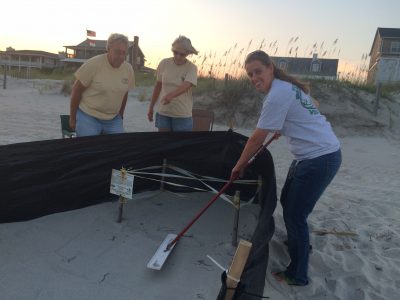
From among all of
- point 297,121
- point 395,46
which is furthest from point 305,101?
point 395,46

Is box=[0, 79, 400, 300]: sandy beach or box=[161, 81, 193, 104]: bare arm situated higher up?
box=[161, 81, 193, 104]: bare arm

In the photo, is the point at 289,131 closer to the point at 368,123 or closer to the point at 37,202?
the point at 37,202

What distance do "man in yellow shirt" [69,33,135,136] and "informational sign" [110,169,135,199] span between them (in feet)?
1.81

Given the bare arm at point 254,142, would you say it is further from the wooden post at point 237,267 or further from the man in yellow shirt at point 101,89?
the man in yellow shirt at point 101,89

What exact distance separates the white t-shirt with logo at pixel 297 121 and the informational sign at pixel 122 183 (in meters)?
1.10

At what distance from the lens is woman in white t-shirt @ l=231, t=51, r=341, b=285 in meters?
2.11

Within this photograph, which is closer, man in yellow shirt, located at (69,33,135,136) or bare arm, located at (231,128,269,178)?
bare arm, located at (231,128,269,178)

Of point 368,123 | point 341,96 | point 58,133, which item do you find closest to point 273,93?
point 58,133

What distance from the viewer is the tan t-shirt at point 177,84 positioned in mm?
3525

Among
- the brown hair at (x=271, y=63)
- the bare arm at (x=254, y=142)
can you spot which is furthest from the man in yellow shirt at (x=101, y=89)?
the bare arm at (x=254, y=142)

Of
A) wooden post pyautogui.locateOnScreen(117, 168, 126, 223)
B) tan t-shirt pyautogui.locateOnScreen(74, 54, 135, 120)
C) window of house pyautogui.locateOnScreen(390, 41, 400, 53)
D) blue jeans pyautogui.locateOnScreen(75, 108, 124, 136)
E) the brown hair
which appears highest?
window of house pyautogui.locateOnScreen(390, 41, 400, 53)

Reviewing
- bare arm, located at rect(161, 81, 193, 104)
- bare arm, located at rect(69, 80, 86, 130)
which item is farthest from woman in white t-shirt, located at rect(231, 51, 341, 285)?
bare arm, located at rect(69, 80, 86, 130)

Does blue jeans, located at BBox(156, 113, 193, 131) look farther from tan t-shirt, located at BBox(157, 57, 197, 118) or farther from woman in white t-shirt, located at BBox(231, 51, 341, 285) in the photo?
woman in white t-shirt, located at BBox(231, 51, 341, 285)

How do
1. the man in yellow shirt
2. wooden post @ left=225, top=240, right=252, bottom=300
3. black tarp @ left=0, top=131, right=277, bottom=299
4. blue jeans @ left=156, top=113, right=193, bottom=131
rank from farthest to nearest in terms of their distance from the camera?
blue jeans @ left=156, top=113, right=193, bottom=131 < the man in yellow shirt < black tarp @ left=0, top=131, right=277, bottom=299 < wooden post @ left=225, top=240, right=252, bottom=300
